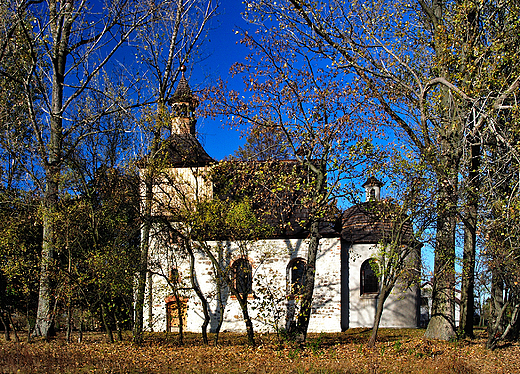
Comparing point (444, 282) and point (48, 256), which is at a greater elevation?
point (48, 256)

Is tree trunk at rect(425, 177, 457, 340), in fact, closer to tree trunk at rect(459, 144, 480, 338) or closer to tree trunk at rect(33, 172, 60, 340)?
tree trunk at rect(459, 144, 480, 338)

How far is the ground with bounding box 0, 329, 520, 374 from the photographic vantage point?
8133 millimetres

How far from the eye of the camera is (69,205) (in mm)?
11656

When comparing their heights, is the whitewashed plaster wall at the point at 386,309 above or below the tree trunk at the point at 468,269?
below

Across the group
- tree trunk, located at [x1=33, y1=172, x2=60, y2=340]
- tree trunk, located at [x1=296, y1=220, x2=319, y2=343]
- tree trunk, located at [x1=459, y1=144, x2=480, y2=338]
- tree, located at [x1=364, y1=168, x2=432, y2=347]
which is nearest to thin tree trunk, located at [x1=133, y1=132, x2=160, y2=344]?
tree trunk, located at [x1=33, y1=172, x2=60, y2=340]

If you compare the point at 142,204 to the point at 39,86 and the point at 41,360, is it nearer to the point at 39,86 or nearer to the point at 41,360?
the point at 41,360

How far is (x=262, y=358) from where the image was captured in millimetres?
9516

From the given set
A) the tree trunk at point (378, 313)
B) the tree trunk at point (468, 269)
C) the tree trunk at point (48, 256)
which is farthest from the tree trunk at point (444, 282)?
the tree trunk at point (48, 256)

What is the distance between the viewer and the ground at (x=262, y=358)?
813cm

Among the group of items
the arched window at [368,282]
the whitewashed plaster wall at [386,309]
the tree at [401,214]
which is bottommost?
the whitewashed plaster wall at [386,309]

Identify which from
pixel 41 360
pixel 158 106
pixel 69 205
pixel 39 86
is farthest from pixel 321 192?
pixel 39 86

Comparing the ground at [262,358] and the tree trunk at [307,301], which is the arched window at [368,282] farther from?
the tree trunk at [307,301]

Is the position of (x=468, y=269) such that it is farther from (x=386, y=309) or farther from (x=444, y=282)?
(x=386, y=309)

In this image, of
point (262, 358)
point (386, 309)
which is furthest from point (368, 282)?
point (262, 358)
